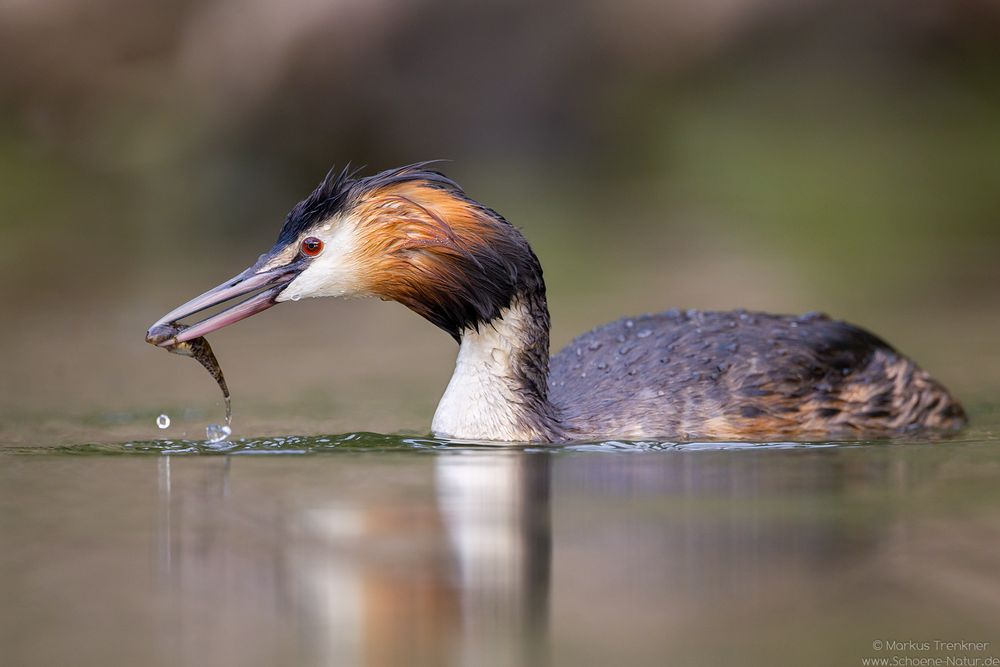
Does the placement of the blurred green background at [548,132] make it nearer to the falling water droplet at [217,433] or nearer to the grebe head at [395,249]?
the falling water droplet at [217,433]

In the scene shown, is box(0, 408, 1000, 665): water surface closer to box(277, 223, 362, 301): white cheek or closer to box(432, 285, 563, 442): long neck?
box(432, 285, 563, 442): long neck

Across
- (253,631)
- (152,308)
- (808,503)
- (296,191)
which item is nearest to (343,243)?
(808,503)

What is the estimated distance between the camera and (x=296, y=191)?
64.9 feet

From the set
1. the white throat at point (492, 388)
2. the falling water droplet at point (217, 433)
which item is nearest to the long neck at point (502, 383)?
the white throat at point (492, 388)

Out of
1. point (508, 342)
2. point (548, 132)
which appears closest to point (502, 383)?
point (508, 342)

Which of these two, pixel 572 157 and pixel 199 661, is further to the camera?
pixel 572 157

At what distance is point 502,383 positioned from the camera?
25.5 feet

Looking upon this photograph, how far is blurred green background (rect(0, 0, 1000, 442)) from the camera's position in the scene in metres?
16.3

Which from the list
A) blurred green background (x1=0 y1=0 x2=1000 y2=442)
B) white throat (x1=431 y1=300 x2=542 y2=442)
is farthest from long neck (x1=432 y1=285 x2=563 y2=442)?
blurred green background (x1=0 y1=0 x2=1000 y2=442)

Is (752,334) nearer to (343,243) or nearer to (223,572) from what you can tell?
(343,243)

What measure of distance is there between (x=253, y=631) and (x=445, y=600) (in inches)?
24.7

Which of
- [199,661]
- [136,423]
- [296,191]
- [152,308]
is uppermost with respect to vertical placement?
[296,191]

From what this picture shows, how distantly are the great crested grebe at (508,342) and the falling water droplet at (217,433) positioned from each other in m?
0.83

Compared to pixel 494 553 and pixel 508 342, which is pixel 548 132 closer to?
pixel 508 342
